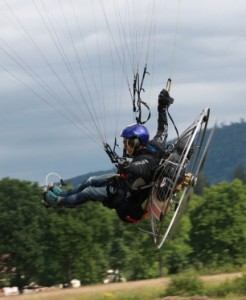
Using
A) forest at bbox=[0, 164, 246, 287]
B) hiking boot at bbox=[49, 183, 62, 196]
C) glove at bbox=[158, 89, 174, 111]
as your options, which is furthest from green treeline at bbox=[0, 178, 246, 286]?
glove at bbox=[158, 89, 174, 111]

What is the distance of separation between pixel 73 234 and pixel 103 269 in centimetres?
314

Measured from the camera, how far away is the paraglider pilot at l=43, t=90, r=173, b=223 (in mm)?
14617

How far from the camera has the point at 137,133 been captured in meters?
14.7

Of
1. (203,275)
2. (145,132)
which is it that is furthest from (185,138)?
(203,275)

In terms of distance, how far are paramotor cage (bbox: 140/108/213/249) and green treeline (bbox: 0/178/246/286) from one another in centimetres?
3804

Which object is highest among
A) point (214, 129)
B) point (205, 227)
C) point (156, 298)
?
point (205, 227)

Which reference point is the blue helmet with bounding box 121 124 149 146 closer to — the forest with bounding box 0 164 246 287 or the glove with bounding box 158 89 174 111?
the glove with bounding box 158 89 174 111

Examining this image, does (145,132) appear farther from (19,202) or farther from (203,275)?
(19,202)

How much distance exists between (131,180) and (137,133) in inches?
31.3

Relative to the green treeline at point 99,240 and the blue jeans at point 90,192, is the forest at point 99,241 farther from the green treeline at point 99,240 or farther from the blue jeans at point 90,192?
the blue jeans at point 90,192

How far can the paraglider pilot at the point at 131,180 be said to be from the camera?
1462 cm

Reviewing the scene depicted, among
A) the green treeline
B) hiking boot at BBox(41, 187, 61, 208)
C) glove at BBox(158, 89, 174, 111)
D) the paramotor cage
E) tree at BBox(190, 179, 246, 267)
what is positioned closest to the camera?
the paramotor cage

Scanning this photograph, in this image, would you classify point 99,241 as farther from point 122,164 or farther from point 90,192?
point 122,164

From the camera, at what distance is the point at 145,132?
14781mm
